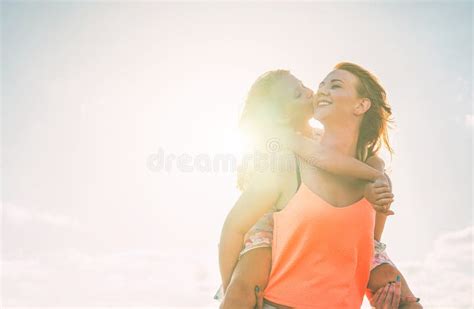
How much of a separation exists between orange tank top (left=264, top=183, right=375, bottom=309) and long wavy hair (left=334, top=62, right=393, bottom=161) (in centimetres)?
119

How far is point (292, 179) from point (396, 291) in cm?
171

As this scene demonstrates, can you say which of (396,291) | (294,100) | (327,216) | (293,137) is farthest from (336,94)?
(396,291)

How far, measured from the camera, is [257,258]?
4.86 m

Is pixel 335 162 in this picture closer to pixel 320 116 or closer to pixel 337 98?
pixel 320 116

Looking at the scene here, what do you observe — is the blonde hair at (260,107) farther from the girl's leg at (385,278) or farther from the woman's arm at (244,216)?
the girl's leg at (385,278)

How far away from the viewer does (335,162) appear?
4902 mm

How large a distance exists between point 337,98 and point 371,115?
2.19 feet

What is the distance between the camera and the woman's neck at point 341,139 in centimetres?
533

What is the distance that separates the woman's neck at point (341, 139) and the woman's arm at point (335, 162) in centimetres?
24

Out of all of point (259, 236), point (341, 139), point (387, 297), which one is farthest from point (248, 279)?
point (341, 139)

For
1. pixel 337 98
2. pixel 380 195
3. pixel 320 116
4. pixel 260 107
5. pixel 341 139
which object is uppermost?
pixel 260 107

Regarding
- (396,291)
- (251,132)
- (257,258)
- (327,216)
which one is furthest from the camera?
(251,132)

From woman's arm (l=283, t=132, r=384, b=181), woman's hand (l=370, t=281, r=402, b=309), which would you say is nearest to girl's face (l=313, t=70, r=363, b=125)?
woman's arm (l=283, t=132, r=384, b=181)

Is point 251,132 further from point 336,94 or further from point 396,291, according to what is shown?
point 396,291
